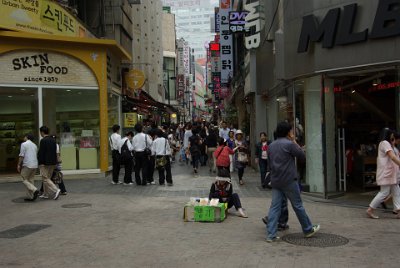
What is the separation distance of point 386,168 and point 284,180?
2712mm

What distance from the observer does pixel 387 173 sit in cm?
893

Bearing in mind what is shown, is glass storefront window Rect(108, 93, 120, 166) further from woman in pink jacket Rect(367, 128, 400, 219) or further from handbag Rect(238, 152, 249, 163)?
woman in pink jacket Rect(367, 128, 400, 219)

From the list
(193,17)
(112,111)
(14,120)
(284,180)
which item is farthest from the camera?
(193,17)

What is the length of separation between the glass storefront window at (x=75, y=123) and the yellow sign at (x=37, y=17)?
221 cm

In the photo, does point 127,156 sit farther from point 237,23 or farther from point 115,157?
point 237,23

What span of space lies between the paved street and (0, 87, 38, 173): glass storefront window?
15.0ft

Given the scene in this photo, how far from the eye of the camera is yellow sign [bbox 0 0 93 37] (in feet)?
49.1

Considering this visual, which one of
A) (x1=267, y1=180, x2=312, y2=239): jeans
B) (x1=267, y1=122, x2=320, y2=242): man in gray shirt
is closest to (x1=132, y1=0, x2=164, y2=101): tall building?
(x1=267, y1=122, x2=320, y2=242): man in gray shirt

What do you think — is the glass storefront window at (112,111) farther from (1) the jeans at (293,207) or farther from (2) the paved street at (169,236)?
(1) the jeans at (293,207)

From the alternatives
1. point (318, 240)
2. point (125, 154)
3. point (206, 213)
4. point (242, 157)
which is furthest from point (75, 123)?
point (318, 240)

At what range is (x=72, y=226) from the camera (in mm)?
8672

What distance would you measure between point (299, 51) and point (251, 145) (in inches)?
394

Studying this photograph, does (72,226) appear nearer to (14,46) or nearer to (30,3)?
(14,46)

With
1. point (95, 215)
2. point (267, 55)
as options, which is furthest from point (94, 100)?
point (95, 215)
